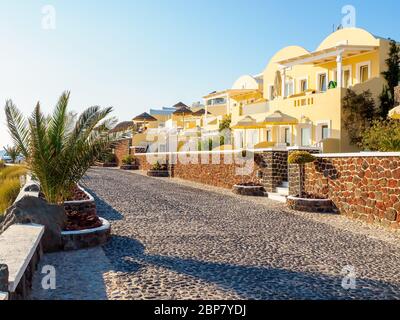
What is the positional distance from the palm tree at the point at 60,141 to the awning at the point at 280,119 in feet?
48.8

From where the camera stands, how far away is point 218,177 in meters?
23.3

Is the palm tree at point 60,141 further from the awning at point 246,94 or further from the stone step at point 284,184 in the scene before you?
the awning at point 246,94

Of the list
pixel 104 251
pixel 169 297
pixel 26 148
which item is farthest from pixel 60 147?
pixel 169 297

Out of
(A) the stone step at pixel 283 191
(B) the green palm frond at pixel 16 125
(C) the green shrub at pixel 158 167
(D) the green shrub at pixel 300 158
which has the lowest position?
(A) the stone step at pixel 283 191

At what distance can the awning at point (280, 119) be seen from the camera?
23.6m

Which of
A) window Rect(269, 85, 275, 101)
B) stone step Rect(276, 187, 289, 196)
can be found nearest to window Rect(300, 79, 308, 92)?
window Rect(269, 85, 275, 101)

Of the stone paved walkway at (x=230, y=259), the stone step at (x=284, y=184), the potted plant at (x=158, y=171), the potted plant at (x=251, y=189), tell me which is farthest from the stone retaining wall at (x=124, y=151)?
the stone paved walkway at (x=230, y=259)

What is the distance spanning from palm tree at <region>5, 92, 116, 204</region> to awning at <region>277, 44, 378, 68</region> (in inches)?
661

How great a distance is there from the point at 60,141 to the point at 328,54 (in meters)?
18.1

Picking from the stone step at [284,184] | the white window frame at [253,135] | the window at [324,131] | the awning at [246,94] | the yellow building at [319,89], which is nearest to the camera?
the stone step at [284,184]

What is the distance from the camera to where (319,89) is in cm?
2664

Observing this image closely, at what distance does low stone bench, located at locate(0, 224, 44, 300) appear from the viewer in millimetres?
4688

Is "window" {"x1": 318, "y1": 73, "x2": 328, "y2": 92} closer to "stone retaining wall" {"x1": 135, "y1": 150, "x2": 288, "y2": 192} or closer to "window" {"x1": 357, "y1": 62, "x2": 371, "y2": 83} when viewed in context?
"window" {"x1": 357, "y1": 62, "x2": 371, "y2": 83}
